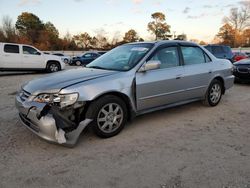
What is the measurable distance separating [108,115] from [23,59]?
10.4m

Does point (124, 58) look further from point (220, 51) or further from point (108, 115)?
point (220, 51)

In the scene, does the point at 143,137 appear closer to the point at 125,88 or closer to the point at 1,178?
the point at 125,88

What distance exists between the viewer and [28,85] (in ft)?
12.4

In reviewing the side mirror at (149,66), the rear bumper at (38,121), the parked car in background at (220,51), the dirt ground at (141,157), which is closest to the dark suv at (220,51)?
the parked car in background at (220,51)

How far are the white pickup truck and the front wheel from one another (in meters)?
10.2

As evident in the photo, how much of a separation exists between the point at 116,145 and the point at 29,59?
1069 centimetres

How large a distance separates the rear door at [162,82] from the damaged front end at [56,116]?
1101mm

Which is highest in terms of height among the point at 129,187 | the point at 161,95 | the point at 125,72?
the point at 125,72

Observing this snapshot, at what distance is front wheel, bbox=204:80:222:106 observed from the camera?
5.34 metres

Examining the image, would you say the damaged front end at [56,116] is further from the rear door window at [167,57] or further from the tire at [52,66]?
the tire at [52,66]

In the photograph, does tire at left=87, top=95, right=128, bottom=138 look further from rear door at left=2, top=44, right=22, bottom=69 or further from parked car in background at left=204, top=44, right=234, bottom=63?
parked car in background at left=204, top=44, right=234, bottom=63

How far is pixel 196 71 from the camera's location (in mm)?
4891

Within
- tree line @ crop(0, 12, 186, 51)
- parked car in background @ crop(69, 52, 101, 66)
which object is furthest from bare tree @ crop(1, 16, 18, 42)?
parked car in background @ crop(69, 52, 101, 66)

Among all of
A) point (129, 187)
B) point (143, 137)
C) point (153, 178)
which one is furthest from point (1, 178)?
point (143, 137)
